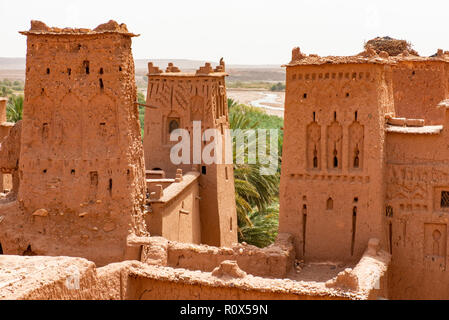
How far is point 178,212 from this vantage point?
75.8ft

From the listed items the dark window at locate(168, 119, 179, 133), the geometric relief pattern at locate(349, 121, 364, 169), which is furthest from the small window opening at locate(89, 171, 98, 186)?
the dark window at locate(168, 119, 179, 133)

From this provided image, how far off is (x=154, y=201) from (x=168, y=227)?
4.35ft

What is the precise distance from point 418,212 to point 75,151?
9.08m

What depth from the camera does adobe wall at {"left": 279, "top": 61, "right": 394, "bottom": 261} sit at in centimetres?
1820

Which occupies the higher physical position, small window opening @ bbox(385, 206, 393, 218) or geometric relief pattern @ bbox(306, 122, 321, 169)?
geometric relief pattern @ bbox(306, 122, 321, 169)

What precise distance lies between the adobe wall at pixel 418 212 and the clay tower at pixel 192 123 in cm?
901

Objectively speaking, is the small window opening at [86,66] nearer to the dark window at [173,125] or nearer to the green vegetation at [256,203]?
the dark window at [173,125]

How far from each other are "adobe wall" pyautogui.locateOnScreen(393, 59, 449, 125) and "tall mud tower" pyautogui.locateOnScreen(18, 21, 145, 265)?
926cm

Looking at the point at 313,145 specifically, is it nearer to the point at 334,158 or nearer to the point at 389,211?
the point at 334,158

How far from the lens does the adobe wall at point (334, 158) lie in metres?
18.2

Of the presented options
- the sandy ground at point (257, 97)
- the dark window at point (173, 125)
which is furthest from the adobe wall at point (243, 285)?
the sandy ground at point (257, 97)

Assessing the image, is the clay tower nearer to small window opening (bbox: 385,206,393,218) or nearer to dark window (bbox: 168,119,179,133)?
dark window (bbox: 168,119,179,133)

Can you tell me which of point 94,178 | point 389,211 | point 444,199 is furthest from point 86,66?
point 444,199

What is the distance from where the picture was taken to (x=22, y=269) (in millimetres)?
12805
